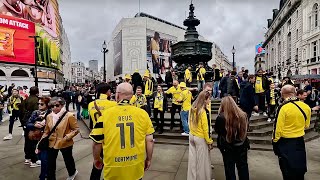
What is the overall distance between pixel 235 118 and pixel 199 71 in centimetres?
829

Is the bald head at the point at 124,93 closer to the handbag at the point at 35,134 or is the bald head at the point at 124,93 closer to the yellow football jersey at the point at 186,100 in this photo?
the handbag at the point at 35,134

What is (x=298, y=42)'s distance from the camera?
44.9 meters

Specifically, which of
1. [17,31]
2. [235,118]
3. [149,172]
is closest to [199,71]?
[149,172]

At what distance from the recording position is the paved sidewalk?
16.4 feet

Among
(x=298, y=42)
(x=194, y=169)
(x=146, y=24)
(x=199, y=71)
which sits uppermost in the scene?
(x=146, y=24)

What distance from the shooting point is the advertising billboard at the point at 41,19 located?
4560 cm

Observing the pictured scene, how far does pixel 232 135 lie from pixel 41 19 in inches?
2264

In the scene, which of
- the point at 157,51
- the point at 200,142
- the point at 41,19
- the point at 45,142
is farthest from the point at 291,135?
the point at 157,51

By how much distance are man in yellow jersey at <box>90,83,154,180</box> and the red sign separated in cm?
4958

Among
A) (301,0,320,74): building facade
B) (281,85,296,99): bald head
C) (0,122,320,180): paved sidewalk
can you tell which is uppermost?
(301,0,320,74): building facade

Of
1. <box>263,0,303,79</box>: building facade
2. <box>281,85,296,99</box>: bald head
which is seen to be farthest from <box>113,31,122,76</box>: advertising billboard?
<box>281,85,296,99</box>: bald head

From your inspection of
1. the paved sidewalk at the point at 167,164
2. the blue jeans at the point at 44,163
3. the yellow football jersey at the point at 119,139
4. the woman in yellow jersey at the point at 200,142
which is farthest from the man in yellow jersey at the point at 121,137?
the paved sidewalk at the point at 167,164

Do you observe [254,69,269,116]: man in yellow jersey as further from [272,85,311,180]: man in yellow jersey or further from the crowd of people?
[272,85,311,180]: man in yellow jersey

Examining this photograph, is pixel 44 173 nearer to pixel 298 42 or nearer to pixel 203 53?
pixel 203 53
